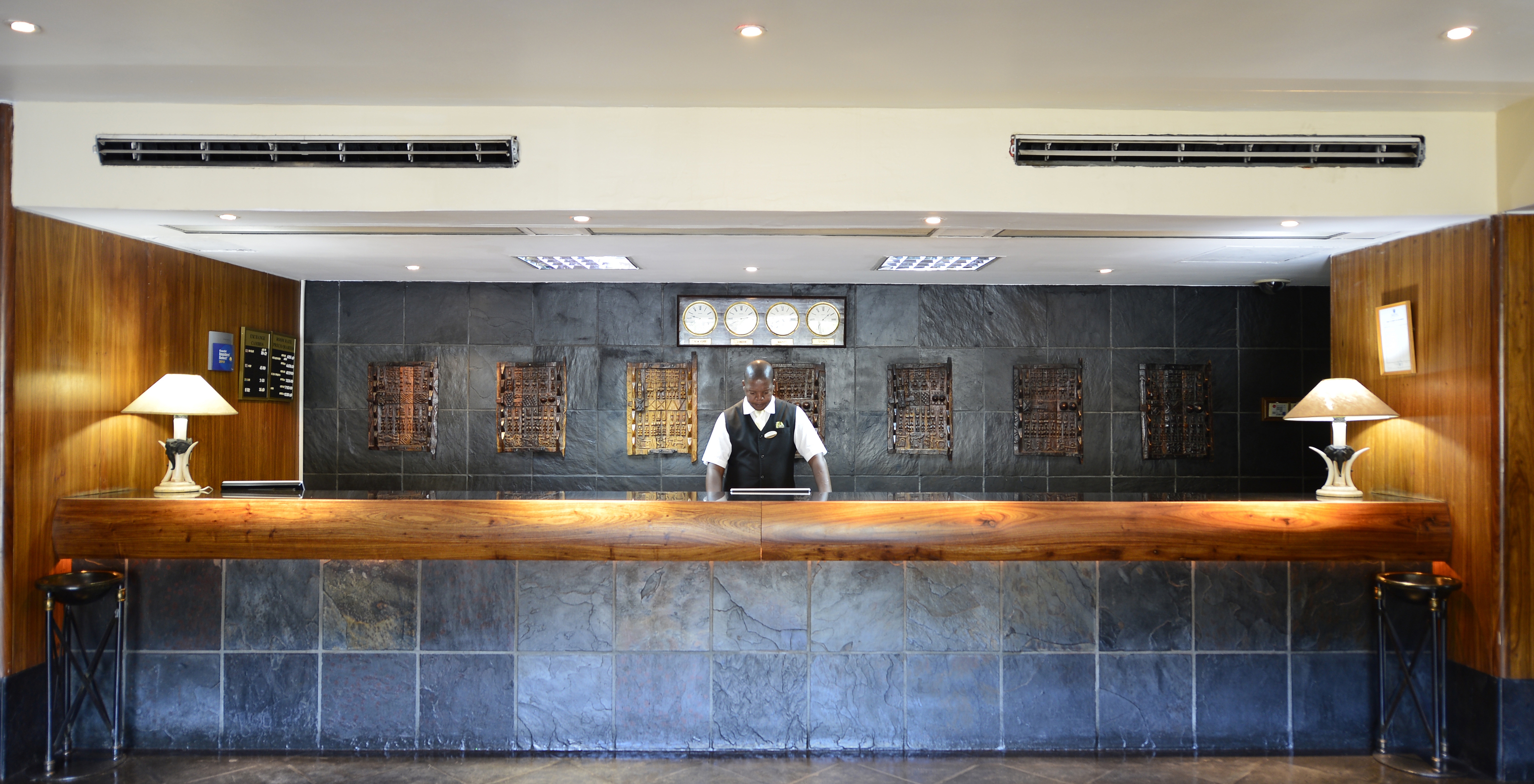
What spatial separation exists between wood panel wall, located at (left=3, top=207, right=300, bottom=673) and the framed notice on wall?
624cm

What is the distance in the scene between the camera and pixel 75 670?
12.3 feet

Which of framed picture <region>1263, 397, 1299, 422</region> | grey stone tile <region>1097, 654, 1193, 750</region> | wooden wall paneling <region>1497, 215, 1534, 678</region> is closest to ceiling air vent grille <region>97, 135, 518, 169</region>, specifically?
grey stone tile <region>1097, 654, 1193, 750</region>

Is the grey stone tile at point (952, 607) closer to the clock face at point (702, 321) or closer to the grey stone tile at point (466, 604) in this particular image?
the grey stone tile at point (466, 604)

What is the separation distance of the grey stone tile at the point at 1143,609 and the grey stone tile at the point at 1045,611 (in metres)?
0.07

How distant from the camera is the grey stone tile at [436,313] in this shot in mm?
6094

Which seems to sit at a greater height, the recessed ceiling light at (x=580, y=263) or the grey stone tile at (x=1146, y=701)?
the recessed ceiling light at (x=580, y=263)

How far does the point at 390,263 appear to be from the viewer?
17.5 feet

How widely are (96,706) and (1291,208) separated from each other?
570 centimetres

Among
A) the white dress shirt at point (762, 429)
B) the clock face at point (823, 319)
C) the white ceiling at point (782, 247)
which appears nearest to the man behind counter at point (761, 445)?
the white dress shirt at point (762, 429)

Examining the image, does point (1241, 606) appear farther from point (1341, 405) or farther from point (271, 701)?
point (271, 701)

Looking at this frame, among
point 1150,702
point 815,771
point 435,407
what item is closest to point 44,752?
point 435,407

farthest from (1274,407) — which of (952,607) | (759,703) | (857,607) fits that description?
(759,703)

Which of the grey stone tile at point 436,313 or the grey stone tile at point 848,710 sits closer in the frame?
the grey stone tile at point 848,710

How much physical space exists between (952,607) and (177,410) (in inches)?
147
